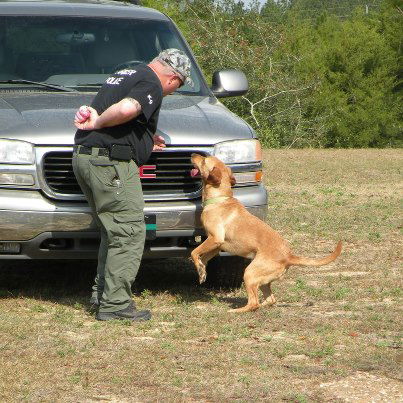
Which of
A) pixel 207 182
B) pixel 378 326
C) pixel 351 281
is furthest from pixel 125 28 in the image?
pixel 378 326

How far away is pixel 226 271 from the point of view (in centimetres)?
754

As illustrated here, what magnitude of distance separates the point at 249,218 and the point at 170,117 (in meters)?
0.87

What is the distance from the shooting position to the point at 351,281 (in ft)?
26.2

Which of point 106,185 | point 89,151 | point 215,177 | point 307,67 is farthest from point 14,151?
point 307,67

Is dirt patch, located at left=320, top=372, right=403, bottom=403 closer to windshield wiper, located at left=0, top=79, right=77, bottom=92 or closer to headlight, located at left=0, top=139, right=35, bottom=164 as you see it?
headlight, located at left=0, top=139, right=35, bottom=164

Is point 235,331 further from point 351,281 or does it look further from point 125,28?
point 125,28

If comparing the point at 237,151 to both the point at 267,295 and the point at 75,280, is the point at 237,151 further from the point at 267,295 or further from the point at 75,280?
the point at 75,280

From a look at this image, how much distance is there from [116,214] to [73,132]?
0.62m

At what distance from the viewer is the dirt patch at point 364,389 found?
4902mm

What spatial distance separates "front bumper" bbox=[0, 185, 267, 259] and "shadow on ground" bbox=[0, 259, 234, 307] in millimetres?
501

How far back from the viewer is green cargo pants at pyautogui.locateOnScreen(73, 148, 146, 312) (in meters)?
6.26

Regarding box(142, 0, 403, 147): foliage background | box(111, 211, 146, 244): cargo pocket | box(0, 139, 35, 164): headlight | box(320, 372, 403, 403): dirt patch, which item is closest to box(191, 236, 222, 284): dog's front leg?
box(111, 211, 146, 244): cargo pocket

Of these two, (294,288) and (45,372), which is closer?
(45,372)

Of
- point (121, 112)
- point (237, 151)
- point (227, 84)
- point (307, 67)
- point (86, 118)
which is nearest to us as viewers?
point (121, 112)
